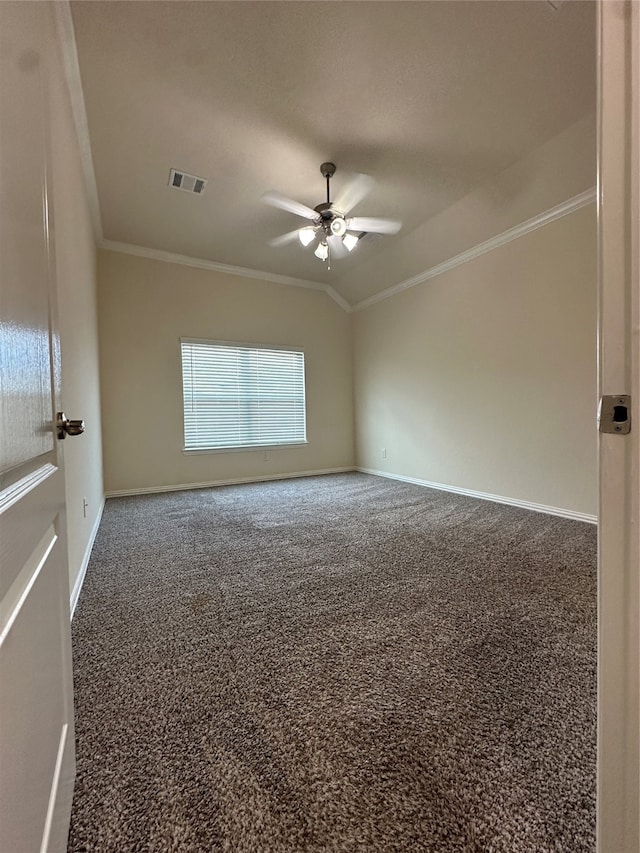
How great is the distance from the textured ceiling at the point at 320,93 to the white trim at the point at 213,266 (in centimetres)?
84

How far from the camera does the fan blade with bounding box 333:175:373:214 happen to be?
10.4ft

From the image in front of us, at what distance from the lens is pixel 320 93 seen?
2.35m

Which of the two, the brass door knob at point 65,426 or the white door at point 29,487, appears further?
the brass door knob at point 65,426

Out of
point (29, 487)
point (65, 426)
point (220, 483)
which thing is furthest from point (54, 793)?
point (220, 483)

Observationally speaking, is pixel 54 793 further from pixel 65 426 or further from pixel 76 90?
pixel 76 90

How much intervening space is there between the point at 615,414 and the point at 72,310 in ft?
9.02

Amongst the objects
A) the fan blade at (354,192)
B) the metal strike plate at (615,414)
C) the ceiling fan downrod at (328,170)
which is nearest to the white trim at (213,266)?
the fan blade at (354,192)

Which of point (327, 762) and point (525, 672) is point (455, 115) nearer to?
point (525, 672)

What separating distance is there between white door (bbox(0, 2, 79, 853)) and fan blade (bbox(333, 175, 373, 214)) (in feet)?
8.81

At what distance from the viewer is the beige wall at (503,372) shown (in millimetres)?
3188

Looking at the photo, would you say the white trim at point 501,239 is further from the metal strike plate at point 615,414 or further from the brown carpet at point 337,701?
the metal strike plate at point 615,414

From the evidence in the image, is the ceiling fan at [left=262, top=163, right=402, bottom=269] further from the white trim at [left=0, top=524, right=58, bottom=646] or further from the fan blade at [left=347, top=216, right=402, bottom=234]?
the white trim at [left=0, top=524, right=58, bottom=646]

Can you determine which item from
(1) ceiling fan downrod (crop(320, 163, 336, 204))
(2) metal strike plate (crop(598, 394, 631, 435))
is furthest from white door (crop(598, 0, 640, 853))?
(1) ceiling fan downrod (crop(320, 163, 336, 204))

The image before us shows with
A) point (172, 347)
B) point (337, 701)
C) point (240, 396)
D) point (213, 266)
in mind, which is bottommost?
point (337, 701)
